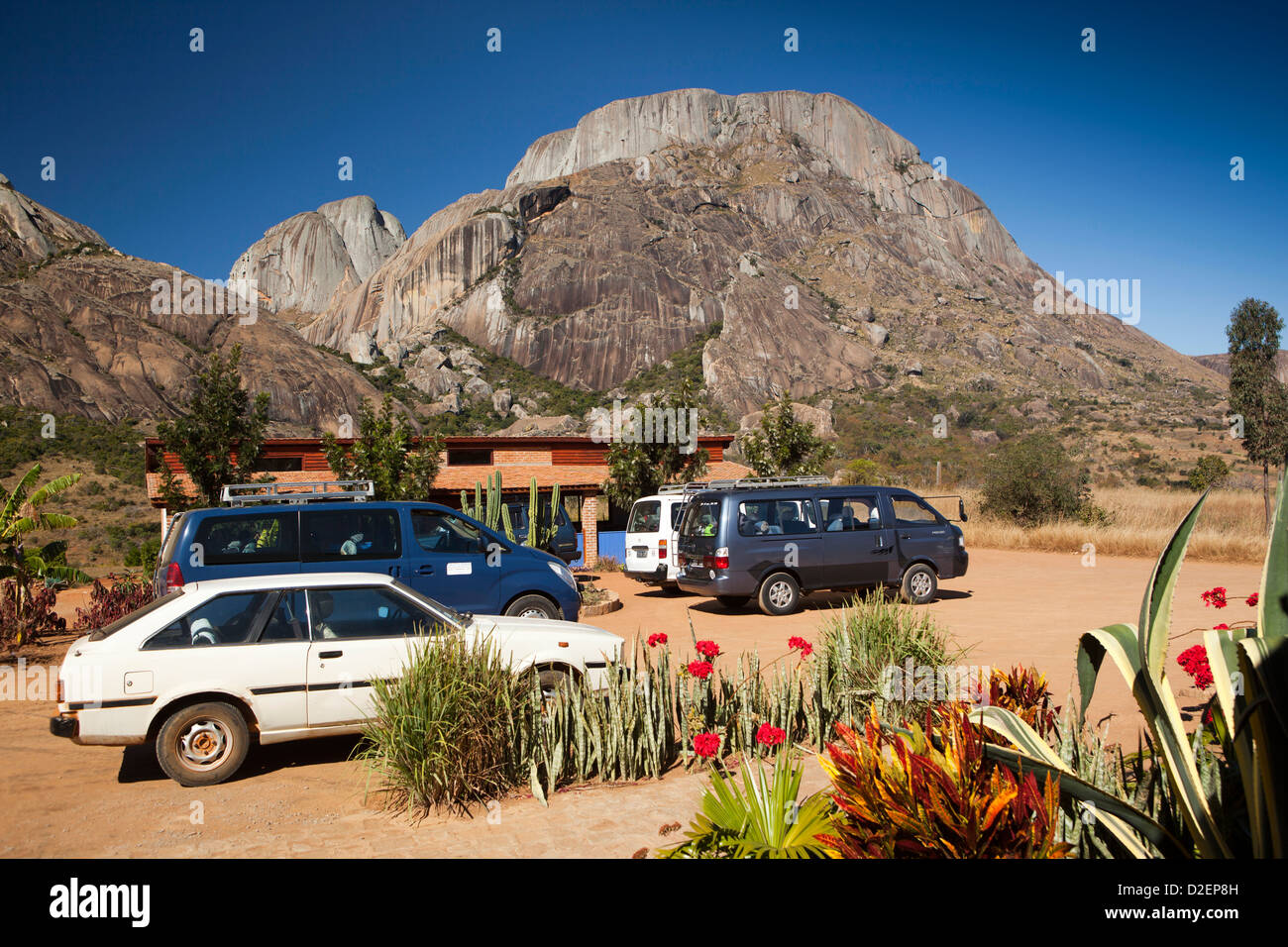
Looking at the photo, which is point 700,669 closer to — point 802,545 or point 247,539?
point 247,539

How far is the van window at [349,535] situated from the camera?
9578 millimetres

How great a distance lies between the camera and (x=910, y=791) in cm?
302

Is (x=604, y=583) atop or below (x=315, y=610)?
below

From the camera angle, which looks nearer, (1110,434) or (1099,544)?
(1099,544)


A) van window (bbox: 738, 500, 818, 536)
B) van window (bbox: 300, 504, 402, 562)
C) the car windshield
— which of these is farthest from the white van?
the car windshield

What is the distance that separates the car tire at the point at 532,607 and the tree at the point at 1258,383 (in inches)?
1030

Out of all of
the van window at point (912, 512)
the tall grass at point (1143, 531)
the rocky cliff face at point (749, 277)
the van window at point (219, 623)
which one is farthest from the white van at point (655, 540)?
the rocky cliff face at point (749, 277)

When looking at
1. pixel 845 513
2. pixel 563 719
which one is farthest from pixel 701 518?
pixel 563 719

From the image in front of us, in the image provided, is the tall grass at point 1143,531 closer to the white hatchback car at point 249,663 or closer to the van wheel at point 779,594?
the van wheel at point 779,594

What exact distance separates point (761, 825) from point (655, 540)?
12743mm

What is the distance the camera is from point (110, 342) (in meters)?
67.6
